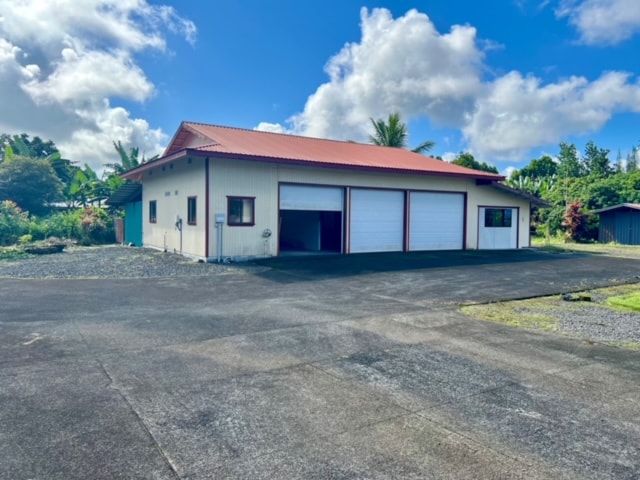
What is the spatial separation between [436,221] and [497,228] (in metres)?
3.89

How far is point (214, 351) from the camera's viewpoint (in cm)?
538

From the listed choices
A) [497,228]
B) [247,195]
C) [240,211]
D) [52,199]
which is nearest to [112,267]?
[240,211]

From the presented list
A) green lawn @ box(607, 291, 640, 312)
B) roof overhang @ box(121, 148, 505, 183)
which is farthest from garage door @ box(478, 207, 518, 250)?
green lawn @ box(607, 291, 640, 312)

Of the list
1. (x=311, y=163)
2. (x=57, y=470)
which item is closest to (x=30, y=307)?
(x=57, y=470)

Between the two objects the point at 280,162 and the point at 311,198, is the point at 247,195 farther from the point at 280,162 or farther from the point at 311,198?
the point at 311,198

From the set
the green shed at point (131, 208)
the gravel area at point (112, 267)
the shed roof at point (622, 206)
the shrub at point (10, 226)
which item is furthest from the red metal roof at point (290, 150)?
the shed roof at point (622, 206)

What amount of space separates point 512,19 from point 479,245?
9512 millimetres

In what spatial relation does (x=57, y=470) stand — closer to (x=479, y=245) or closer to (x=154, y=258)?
(x=154, y=258)

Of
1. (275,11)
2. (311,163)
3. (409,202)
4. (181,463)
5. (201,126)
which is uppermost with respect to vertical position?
(275,11)

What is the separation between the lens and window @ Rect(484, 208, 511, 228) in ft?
68.9

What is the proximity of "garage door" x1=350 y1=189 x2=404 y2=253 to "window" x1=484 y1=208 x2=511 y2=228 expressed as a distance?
5062mm

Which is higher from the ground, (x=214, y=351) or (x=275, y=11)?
(x=275, y=11)

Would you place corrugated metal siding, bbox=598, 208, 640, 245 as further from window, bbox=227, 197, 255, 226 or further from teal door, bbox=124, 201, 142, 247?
teal door, bbox=124, 201, 142, 247

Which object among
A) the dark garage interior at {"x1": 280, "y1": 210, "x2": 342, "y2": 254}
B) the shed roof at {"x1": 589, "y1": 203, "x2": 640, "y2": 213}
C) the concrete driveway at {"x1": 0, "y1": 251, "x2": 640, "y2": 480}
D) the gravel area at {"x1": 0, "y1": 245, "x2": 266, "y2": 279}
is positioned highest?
the shed roof at {"x1": 589, "y1": 203, "x2": 640, "y2": 213}
